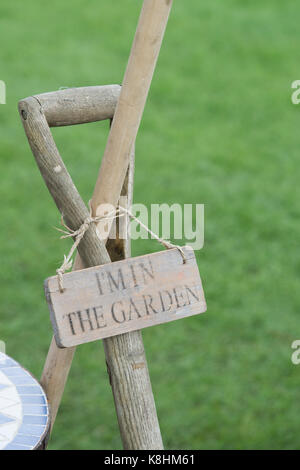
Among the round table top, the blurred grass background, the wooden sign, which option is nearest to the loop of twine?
the wooden sign

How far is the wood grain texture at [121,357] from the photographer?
1.62 meters

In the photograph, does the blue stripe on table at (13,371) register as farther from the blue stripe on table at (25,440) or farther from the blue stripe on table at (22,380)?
the blue stripe on table at (25,440)

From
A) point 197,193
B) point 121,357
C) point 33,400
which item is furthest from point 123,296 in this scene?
point 197,193

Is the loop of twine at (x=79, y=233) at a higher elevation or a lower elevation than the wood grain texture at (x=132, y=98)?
lower

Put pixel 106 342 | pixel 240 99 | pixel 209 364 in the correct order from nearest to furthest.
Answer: pixel 106 342 < pixel 209 364 < pixel 240 99

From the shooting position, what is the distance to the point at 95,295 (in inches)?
63.2

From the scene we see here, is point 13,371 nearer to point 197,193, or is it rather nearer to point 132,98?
point 132,98

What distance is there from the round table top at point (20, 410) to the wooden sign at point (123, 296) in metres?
0.23

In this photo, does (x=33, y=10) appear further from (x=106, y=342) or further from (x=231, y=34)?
(x=106, y=342)

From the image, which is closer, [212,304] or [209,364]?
[209,364]

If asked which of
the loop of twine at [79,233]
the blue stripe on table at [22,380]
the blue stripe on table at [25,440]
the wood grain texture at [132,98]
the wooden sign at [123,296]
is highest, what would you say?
the wood grain texture at [132,98]

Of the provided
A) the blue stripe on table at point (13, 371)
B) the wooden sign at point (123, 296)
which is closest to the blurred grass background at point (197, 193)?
the blue stripe on table at point (13, 371)

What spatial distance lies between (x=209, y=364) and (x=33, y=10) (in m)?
4.28
